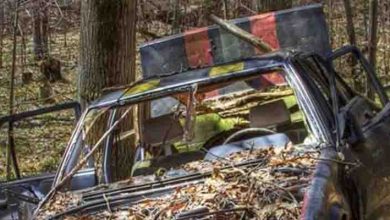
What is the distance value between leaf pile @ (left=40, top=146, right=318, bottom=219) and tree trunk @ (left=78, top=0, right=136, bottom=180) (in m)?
3.89

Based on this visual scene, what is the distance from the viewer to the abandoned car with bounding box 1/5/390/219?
3670 mm

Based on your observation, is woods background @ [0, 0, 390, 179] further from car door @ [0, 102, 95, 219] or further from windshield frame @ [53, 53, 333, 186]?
windshield frame @ [53, 53, 333, 186]

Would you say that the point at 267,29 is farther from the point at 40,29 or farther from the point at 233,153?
the point at 40,29

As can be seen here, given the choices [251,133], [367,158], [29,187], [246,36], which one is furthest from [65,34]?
[367,158]

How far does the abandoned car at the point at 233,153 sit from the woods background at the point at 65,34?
679 cm

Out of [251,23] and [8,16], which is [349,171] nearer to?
[251,23]

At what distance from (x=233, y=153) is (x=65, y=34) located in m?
16.2

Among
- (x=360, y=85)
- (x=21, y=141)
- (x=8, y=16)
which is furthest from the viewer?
(x=8, y=16)

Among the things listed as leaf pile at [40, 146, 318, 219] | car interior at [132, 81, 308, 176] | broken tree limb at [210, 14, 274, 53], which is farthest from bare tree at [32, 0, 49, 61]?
leaf pile at [40, 146, 318, 219]

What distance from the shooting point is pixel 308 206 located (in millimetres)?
3229

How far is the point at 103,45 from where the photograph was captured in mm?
7992

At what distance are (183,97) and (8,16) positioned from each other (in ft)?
38.2

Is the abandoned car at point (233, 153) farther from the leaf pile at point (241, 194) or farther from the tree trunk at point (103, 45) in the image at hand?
the tree trunk at point (103, 45)

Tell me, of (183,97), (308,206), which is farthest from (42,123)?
(308,206)
